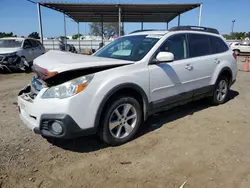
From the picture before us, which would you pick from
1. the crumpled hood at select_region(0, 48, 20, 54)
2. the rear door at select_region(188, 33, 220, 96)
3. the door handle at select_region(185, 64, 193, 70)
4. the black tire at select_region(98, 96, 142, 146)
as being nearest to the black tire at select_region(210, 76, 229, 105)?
the rear door at select_region(188, 33, 220, 96)

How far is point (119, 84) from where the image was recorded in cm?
345

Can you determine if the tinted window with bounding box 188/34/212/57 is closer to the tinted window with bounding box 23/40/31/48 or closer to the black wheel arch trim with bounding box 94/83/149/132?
the black wheel arch trim with bounding box 94/83/149/132

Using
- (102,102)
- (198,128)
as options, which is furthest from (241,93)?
(102,102)

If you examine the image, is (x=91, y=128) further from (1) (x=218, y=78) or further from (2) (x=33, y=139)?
(1) (x=218, y=78)

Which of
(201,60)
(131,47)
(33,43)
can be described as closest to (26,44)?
(33,43)

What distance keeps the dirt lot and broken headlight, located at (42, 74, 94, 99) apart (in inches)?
35.6

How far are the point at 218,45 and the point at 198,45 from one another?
0.88m

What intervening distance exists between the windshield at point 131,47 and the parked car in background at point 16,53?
776cm

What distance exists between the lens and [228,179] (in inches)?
113

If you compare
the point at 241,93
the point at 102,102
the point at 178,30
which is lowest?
the point at 241,93

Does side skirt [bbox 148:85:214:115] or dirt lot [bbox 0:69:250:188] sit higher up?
side skirt [bbox 148:85:214:115]

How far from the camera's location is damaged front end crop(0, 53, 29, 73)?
10.9 m

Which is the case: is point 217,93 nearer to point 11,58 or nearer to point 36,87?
point 36,87

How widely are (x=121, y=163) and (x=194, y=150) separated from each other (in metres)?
1.13
